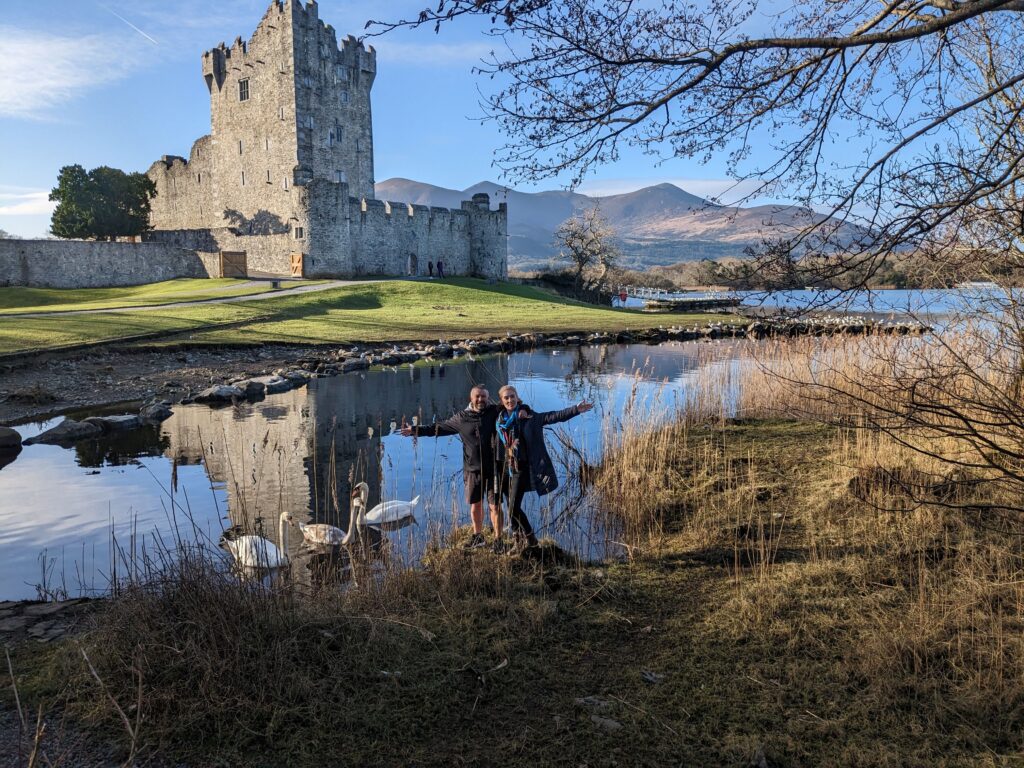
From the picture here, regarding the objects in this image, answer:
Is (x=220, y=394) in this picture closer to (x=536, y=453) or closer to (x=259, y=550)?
(x=259, y=550)

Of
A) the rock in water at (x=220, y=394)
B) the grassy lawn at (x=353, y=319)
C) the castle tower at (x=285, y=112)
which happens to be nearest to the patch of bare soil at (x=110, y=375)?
the rock in water at (x=220, y=394)

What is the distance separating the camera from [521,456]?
22.1 ft

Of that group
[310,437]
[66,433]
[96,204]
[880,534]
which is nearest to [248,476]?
[310,437]

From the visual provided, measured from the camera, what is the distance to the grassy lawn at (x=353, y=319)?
72.4ft

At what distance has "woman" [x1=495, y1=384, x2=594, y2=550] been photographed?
662 centimetres

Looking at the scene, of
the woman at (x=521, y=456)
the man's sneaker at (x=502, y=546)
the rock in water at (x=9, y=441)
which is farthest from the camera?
the rock in water at (x=9, y=441)

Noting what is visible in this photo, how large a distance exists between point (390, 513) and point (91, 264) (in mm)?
41013

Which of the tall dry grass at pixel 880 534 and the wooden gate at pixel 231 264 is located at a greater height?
the wooden gate at pixel 231 264

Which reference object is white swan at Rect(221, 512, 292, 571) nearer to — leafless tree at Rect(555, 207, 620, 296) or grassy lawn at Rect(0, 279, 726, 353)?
grassy lawn at Rect(0, 279, 726, 353)

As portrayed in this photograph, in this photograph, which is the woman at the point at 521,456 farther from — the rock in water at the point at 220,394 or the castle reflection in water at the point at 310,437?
the rock in water at the point at 220,394

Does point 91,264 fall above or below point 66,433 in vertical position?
above

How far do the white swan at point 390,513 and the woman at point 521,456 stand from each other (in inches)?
64.5

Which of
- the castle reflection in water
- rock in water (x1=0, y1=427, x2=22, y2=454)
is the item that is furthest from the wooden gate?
rock in water (x1=0, y1=427, x2=22, y2=454)

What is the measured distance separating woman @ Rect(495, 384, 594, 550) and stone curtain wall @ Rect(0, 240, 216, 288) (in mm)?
41391
